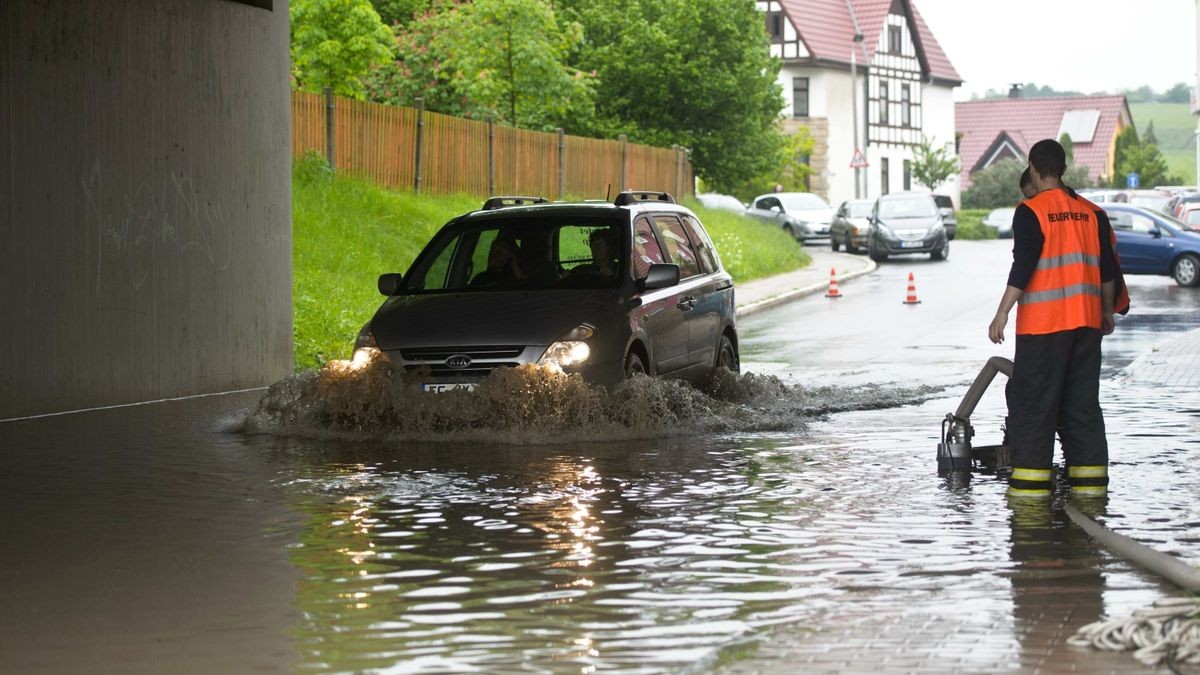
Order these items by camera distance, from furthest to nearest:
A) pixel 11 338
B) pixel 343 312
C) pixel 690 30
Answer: pixel 690 30
pixel 343 312
pixel 11 338

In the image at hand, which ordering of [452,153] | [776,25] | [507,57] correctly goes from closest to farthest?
[452,153] → [507,57] → [776,25]

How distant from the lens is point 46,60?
15.0 m

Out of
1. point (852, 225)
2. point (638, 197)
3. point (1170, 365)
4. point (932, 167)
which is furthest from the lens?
point (932, 167)

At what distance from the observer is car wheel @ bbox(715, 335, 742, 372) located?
15508 millimetres

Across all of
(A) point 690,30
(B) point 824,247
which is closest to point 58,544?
(A) point 690,30

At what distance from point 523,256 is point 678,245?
58.7 inches

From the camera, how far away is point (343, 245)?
2538 centimetres

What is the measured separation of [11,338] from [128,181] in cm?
196

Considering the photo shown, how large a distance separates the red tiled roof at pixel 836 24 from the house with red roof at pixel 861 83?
45mm

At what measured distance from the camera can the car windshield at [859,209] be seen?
166 feet

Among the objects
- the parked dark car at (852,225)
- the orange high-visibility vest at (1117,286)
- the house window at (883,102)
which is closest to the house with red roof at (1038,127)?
the house window at (883,102)

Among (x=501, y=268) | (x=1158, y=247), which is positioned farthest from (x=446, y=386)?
(x=1158, y=247)

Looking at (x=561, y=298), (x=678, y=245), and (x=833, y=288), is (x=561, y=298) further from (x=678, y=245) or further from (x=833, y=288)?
(x=833, y=288)

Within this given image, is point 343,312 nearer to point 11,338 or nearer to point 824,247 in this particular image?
point 11,338
